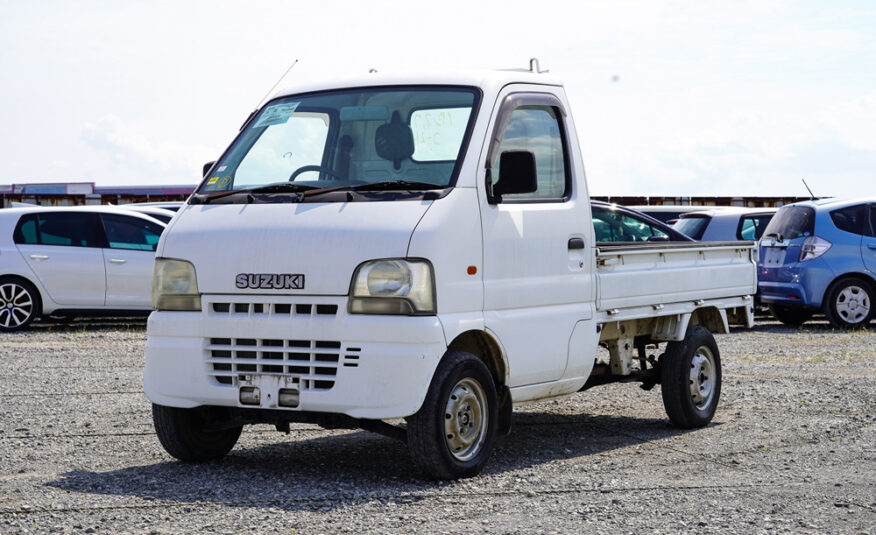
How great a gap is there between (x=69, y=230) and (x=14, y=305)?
1.23m

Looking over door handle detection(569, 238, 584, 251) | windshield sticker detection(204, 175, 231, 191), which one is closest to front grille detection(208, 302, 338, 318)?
windshield sticker detection(204, 175, 231, 191)

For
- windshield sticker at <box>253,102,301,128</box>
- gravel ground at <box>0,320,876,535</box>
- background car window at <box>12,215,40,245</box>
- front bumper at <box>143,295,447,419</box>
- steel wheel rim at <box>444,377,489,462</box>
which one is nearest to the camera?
gravel ground at <box>0,320,876,535</box>

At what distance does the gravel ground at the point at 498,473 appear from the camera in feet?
18.7

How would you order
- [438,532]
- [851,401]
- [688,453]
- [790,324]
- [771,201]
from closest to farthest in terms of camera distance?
[438,532] → [688,453] → [851,401] → [790,324] → [771,201]

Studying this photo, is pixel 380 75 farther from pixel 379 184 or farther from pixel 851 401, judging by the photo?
pixel 851 401

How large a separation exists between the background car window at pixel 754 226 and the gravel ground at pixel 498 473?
25.6 ft

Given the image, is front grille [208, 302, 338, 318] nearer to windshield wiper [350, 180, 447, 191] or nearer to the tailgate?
windshield wiper [350, 180, 447, 191]

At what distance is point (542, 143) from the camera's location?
7.57 metres

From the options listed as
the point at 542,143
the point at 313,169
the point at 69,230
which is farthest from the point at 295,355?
the point at 69,230

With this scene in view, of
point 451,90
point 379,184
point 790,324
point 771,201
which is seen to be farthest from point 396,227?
point 771,201

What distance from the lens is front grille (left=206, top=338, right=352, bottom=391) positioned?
6355 millimetres

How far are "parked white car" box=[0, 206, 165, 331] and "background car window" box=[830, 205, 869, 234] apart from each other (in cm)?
934

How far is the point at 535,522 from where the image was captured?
5.67 metres

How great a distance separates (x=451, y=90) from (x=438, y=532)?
2.82 meters
